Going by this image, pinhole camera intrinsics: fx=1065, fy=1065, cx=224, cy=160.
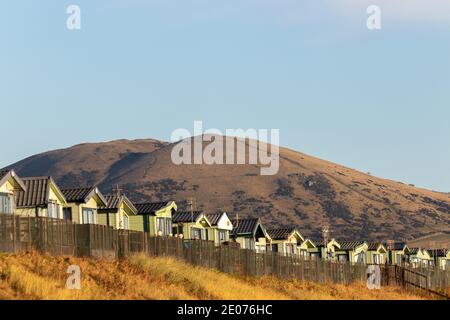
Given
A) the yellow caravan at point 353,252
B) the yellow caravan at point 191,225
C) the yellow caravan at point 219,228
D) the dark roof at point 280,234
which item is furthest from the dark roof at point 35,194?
the yellow caravan at point 353,252

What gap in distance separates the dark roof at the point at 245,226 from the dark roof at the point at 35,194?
109 feet

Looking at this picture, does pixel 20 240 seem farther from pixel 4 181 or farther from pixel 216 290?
pixel 4 181

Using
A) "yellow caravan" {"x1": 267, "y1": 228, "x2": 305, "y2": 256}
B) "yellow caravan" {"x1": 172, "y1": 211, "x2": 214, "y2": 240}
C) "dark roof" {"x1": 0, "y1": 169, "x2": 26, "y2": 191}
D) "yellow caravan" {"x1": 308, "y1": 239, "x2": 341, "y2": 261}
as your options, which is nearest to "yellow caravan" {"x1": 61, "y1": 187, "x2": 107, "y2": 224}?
"dark roof" {"x1": 0, "y1": 169, "x2": 26, "y2": 191}

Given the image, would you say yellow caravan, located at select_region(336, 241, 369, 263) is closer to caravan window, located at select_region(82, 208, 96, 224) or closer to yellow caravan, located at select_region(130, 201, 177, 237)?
yellow caravan, located at select_region(130, 201, 177, 237)

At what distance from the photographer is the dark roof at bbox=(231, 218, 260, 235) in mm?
98062

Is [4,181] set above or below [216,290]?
above

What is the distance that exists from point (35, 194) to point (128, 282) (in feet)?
93.7

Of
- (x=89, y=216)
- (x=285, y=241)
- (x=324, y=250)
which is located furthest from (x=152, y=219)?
(x=324, y=250)

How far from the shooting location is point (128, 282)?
3966 centimetres

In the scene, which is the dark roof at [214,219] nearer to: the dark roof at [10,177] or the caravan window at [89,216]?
the caravan window at [89,216]

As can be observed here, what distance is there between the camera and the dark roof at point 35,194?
66.1 metres
